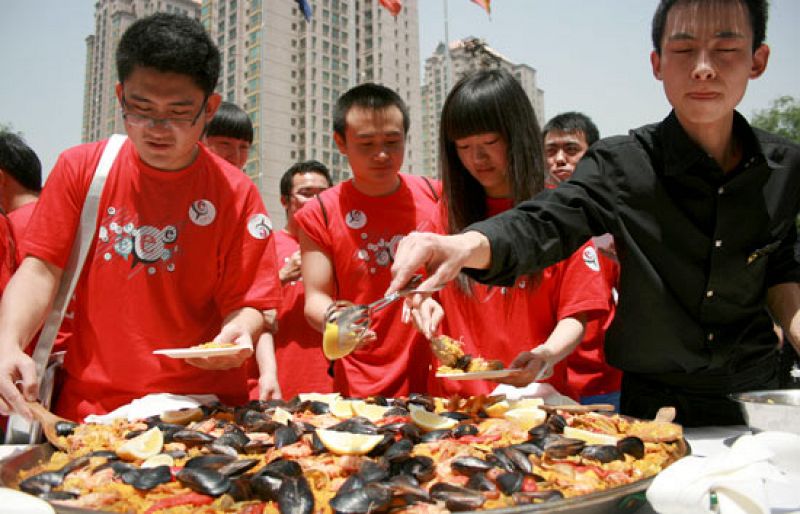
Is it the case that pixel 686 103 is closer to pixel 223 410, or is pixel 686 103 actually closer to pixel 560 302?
pixel 560 302

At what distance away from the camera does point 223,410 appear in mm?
2131

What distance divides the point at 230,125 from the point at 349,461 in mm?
3538

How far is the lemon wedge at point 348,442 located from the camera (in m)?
1.54

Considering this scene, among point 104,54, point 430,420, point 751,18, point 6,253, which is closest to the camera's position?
point 430,420

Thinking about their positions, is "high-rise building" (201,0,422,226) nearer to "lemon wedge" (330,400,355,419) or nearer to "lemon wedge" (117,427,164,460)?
"lemon wedge" (330,400,355,419)

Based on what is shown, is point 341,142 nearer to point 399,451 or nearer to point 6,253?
point 6,253

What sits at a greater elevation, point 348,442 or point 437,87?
point 437,87

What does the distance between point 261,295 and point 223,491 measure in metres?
1.41

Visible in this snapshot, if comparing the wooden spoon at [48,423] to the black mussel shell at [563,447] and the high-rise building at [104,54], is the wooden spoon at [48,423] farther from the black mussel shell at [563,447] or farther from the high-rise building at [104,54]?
the high-rise building at [104,54]

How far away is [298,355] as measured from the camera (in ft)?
12.4

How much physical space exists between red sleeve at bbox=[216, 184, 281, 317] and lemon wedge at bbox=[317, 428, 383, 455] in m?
1.10

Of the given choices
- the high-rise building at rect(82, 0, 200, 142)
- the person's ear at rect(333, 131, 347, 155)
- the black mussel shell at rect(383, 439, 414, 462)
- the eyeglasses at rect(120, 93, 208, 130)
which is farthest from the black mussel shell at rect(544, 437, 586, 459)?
the high-rise building at rect(82, 0, 200, 142)

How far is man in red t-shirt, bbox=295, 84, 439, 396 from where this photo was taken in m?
3.14

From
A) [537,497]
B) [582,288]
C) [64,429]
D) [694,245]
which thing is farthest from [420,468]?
[582,288]
